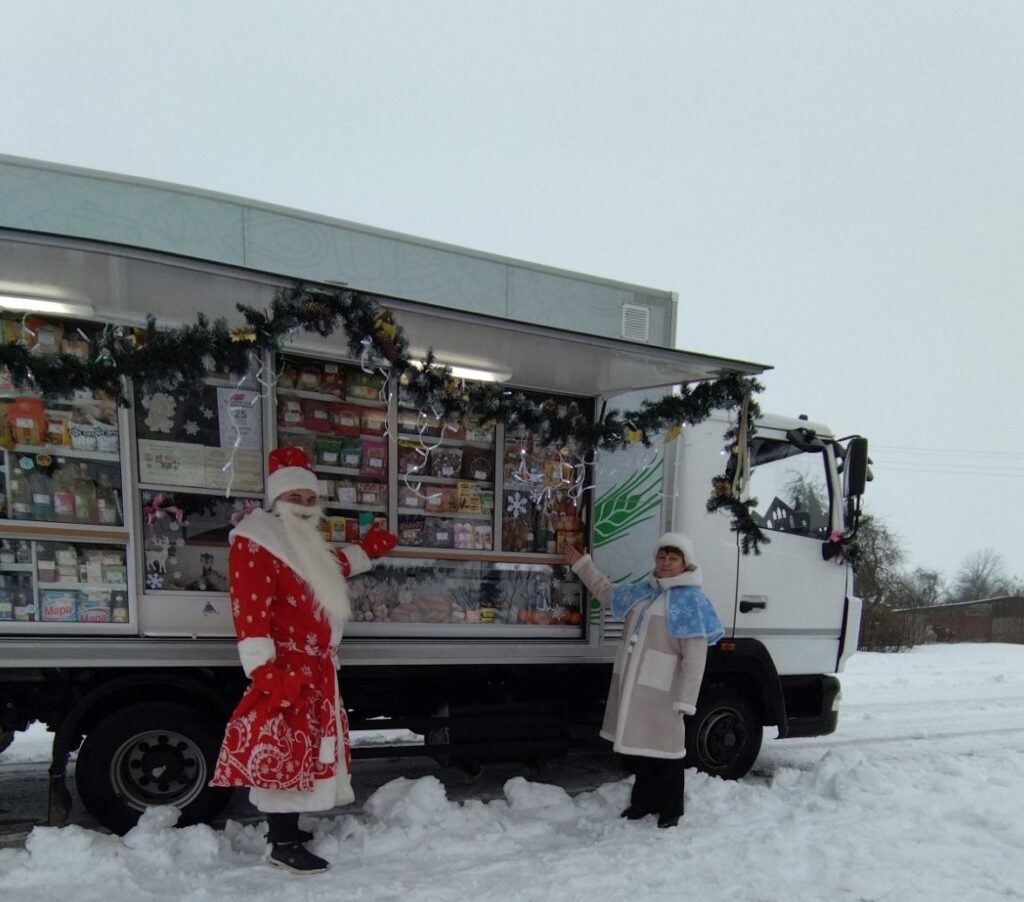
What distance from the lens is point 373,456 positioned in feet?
14.7

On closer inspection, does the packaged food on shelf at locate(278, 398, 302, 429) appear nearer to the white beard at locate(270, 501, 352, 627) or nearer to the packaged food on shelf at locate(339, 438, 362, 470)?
the packaged food on shelf at locate(339, 438, 362, 470)

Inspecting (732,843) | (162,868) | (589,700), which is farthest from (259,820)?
(732,843)

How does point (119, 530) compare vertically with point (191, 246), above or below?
below

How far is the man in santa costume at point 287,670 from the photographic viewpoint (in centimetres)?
324

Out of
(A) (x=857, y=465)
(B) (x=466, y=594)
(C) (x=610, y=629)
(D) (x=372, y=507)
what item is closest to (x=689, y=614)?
(C) (x=610, y=629)

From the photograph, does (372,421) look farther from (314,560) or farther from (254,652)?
(254,652)

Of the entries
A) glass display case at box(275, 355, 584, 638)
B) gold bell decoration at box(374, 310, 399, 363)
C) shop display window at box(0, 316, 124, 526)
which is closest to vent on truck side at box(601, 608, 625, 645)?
glass display case at box(275, 355, 584, 638)

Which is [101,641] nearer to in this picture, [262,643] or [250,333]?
[262,643]

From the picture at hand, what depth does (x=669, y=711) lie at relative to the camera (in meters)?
4.04

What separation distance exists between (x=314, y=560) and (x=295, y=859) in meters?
1.33

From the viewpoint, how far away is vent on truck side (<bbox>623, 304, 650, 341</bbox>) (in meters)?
5.39

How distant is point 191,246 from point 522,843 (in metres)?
3.84

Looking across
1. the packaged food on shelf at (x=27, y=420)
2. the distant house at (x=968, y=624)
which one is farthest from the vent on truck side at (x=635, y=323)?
the distant house at (x=968, y=624)

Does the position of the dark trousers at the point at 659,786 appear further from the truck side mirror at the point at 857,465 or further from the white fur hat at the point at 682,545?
the truck side mirror at the point at 857,465
